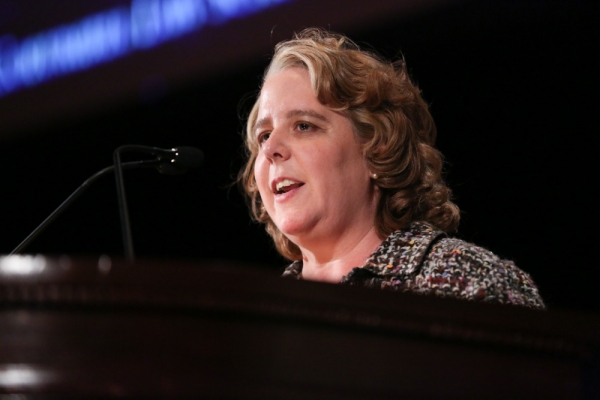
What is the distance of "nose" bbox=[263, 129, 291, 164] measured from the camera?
222 centimetres

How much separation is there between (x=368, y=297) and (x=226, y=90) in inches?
118

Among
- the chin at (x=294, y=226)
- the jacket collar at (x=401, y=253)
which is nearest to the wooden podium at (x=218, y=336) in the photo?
the jacket collar at (x=401, y=253)

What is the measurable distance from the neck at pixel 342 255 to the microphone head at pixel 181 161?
44 cm

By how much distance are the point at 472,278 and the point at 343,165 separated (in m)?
0.57

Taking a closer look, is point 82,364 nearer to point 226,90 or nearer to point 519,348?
point 519,348

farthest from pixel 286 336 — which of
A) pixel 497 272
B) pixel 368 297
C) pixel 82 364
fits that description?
pixel 497 272

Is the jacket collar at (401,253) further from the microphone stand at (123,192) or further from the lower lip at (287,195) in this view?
the microphone stand at (123,192)

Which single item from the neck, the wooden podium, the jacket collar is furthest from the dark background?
the wooden podium

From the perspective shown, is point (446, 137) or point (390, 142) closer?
point (390, 142)

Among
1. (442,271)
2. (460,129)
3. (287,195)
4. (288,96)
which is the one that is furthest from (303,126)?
(460,129)

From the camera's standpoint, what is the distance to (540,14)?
3051mm

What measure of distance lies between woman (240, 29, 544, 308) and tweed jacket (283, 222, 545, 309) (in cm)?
1

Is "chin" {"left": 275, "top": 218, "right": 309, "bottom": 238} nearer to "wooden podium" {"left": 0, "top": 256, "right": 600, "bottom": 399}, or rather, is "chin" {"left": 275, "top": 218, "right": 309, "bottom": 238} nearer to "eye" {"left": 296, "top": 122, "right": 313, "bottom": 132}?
"eye" {"left": 296, "top": 122, "right": 313, "bottom": 132}

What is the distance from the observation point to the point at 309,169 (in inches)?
86.4
